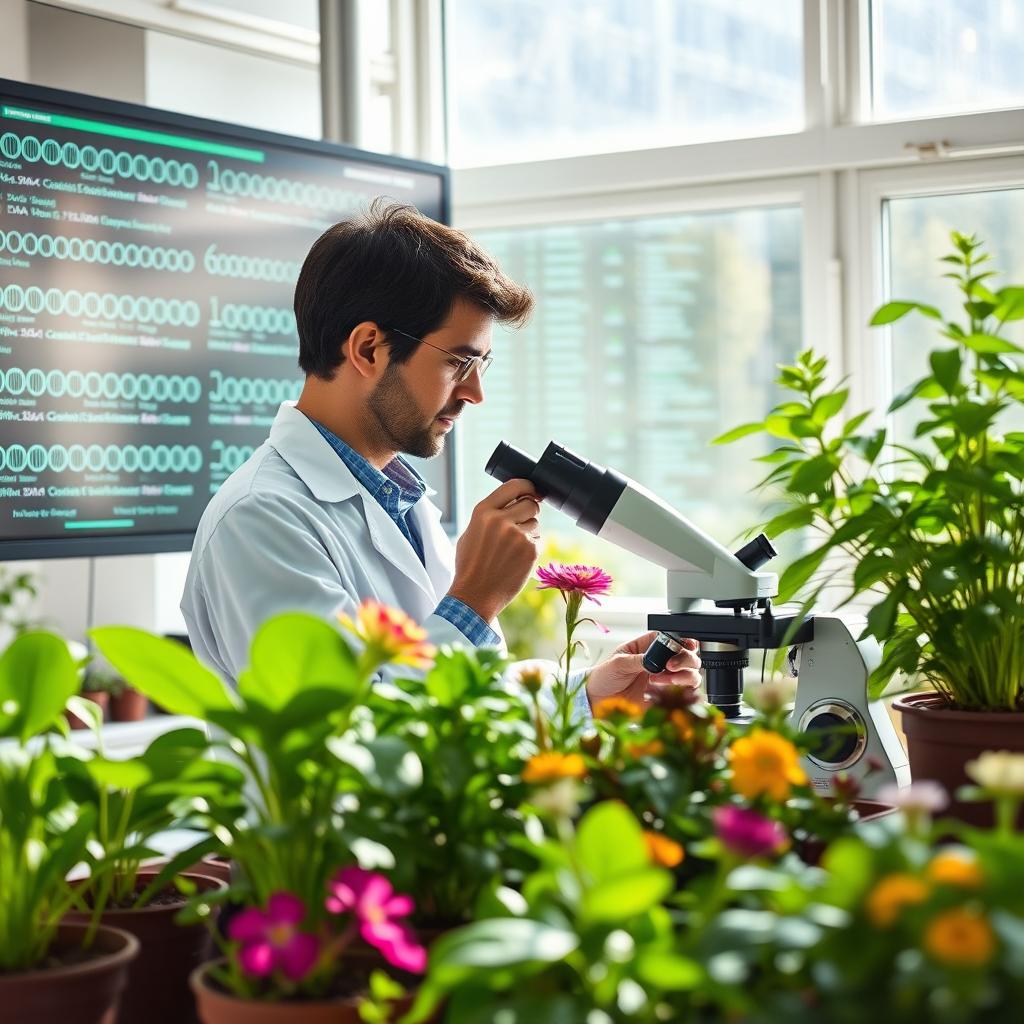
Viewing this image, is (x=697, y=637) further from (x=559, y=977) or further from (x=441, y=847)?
(x=559, y=977)

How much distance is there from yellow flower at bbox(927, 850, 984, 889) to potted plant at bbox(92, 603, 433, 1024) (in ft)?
0.87

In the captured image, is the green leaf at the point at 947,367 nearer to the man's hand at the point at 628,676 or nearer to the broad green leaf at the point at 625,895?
the broad green leaf at the point at 625,895

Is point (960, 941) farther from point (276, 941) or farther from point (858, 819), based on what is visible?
point (858, 819)

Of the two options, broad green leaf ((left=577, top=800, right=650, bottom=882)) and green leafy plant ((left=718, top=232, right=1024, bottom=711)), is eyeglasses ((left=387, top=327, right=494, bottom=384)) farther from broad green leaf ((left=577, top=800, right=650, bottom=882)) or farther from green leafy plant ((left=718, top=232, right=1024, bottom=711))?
broad green leaf ((left=577, top=800, right=650, bottom=882))

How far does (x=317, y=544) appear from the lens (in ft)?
5.67

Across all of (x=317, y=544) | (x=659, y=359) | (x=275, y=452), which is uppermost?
(x=659, y=359)

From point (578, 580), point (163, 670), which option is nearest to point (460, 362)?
point (578, 580)

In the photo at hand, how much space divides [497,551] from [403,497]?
1.16 feet

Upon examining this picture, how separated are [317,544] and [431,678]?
0.93 meters

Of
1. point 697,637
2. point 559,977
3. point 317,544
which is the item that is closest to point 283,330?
point 317,544

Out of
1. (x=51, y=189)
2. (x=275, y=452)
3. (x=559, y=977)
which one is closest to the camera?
(x=559, y=977)

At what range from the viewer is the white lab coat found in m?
1.66

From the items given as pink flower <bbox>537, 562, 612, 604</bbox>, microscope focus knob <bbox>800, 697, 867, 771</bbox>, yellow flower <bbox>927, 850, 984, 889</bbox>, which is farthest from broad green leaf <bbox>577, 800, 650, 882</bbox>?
microscope focus knob <bbox>800, 697, 867, 771</bbox>

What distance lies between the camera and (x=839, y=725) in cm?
147
